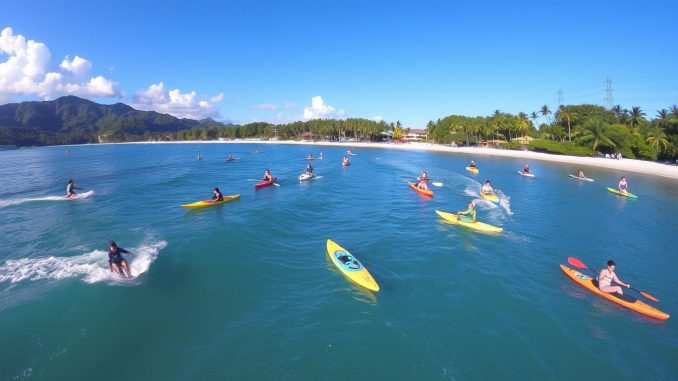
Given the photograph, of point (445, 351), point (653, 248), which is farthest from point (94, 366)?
point (653, 248)

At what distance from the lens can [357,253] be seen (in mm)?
17750

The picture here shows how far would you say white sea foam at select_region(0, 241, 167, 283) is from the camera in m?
14.9

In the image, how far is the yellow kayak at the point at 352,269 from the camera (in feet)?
45.3

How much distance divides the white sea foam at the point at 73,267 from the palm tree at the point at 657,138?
78.2 metres

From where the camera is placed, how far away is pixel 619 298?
1305 cm

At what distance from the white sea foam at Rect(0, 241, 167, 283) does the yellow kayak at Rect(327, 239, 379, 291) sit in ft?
29.3

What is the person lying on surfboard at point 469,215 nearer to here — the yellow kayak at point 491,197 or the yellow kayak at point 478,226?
the yellow kayak at point 478,226

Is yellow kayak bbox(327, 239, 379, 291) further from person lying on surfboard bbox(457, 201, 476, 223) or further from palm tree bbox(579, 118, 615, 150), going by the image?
palm tree bbox(579, 118, 615, 150)

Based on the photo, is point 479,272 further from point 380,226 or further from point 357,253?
point 380,226

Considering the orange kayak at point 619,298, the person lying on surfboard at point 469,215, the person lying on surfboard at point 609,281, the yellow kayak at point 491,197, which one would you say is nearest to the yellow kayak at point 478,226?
the person lying on surfboard at point 469,215

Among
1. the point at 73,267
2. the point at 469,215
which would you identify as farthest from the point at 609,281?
the point at 73,267

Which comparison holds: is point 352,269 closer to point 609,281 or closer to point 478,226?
point 609,281

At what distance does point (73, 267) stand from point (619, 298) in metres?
23.7

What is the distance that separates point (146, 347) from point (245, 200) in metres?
20.9
